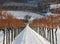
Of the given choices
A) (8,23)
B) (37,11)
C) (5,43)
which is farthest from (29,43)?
(37,11)

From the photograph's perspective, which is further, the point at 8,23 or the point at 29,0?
the point at 29,0

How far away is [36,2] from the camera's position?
69.9 ft

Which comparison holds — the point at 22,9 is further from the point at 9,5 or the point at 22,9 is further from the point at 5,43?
the point at 5,43

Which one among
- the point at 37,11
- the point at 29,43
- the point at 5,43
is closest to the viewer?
the point at 29,43

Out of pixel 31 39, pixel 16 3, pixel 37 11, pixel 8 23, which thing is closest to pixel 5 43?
pixel 8 23

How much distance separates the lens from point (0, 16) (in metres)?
9.43

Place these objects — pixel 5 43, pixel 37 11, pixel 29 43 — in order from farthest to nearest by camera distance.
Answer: pixel 37 11 < pixel 5 43 < pixel 29 43

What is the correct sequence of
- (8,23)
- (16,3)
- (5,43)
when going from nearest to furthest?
(5,43)
(8,23)
(16,3)

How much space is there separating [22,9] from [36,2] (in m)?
1.71

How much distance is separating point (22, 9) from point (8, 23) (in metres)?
11.4

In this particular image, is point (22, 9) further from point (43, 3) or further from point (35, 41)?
point (35, 41)

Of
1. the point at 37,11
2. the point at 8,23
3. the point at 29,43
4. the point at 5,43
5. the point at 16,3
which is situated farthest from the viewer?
the point at 16,3

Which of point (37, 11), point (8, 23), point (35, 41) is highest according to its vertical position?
point (35, 41)

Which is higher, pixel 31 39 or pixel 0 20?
pixel 31 39
